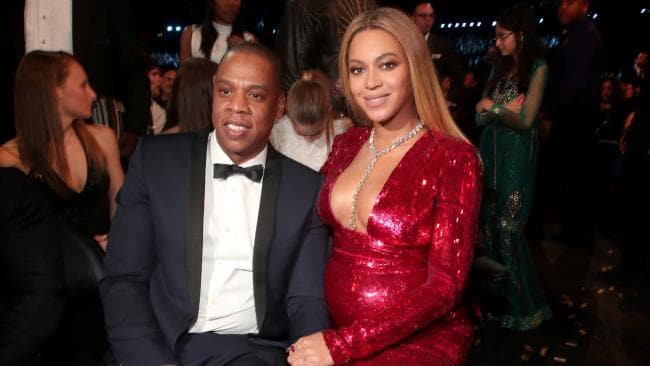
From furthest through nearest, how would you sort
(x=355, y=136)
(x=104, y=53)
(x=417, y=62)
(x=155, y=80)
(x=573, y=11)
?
(x=155, y=80), (x=573, y=11), (x=104, y=53), (x=355, y=136), (x=417, y=62)

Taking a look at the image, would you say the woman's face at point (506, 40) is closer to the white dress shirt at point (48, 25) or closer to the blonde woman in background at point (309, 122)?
the blonde woman in background at point (309, 122)

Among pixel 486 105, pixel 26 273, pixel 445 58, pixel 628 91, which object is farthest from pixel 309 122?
pixel 628 91

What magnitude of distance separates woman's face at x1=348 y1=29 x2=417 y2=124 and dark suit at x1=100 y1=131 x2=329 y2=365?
1.24ft

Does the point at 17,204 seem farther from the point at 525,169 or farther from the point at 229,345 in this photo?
the point at 525,169

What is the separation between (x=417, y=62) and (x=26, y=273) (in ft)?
4.58

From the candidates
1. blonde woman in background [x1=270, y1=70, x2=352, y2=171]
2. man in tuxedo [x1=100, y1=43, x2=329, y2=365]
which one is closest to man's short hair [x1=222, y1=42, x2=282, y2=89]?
man in tuxedo [x1=100, y1=43, x2=329, y2=365]

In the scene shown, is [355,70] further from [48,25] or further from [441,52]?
[441,52]

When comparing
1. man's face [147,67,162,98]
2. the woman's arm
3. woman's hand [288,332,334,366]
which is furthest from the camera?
man's face [147,67,162,98]

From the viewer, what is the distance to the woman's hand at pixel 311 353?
73.9 inches

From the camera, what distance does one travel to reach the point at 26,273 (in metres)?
2.02

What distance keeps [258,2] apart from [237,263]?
4632 mm

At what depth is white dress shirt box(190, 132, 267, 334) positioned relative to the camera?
2.13 m

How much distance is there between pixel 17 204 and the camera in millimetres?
2023

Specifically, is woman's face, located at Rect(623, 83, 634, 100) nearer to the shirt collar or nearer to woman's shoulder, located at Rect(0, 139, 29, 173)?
the shirt collar
